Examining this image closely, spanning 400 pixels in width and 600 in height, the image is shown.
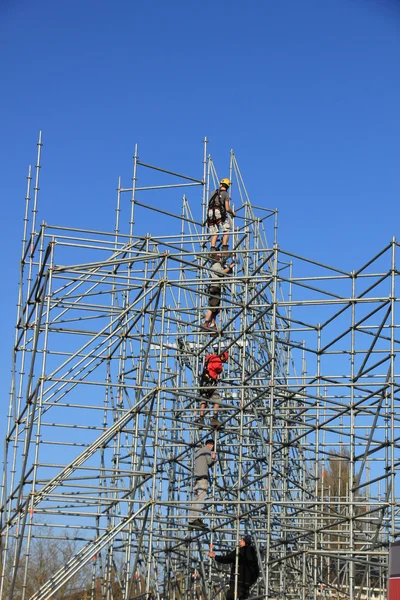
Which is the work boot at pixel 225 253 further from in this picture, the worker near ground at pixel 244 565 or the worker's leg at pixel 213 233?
the worker near ground at pixel 244 565

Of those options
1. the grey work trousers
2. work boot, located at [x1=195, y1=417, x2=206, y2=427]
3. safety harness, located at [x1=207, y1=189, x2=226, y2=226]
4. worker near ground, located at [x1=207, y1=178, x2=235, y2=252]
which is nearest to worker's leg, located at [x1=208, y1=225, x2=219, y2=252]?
worker near ground, located at [x1=207, y1=178, x2=235, y2=252]

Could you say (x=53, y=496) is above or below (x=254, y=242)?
below

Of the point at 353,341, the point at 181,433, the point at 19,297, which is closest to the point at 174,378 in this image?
the point at 181,433

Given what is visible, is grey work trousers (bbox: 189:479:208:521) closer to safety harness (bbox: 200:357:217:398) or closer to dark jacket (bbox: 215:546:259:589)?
dark jacket (bbox: 215:546:259:589)

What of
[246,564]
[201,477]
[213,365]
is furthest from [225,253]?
[246,564]

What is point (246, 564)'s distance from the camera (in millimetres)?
20328

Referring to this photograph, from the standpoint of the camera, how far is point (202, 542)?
23.2 metres

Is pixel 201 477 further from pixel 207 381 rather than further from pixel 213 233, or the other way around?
pixel 213 233

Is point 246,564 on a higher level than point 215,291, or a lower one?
lower

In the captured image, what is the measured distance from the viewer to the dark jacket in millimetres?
20250

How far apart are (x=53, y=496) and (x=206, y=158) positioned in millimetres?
11332

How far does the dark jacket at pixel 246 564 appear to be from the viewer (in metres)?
20.2

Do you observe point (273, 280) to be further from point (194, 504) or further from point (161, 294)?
point (194, 504)

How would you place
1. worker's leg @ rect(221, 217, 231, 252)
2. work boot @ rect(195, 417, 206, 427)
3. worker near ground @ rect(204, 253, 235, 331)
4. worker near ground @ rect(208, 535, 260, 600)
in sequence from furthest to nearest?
worker's leg @ rect(221, 217, 231, 252) < worker near ground @ rect(204, 253, 235, 331) < work boot @ rect(195, 417, 206, 427) < worker near ground @ rect(208, 535, 260, 600)
